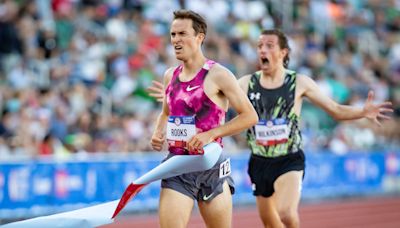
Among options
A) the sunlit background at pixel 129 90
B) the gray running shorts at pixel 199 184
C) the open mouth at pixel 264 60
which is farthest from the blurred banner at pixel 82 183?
the gray running shorts at pixel 199 184

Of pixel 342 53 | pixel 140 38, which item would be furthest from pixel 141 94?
pixel 342 53

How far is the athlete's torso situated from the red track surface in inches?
229

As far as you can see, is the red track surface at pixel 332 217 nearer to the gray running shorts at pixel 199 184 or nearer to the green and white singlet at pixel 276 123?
the green and white singlet at pixel 276 123

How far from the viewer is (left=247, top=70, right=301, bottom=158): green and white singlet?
9352 millimetres

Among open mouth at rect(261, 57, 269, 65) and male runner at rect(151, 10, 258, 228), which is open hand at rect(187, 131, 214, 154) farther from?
open mouth at rect(261, 57, 269, 65)

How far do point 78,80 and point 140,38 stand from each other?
99.4 inches

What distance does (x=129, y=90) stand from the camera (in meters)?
16.7

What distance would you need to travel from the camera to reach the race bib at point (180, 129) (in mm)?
7227

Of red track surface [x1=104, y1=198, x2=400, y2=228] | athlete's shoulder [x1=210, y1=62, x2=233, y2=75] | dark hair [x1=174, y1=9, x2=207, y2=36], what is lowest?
red track surface [x1=104, y1=198, x2=400, y2=228]

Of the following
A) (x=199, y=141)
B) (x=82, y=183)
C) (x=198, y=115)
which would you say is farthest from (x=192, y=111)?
(x=82, y=183)

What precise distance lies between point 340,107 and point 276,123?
0.63 metres

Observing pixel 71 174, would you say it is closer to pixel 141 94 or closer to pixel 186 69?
pixel 141 94

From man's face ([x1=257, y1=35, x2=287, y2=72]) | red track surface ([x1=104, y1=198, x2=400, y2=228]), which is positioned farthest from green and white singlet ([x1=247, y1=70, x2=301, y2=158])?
red track surface ([x1=104, y1=198, x2=400, y2=228])

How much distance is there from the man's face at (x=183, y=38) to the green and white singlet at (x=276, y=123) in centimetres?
228
